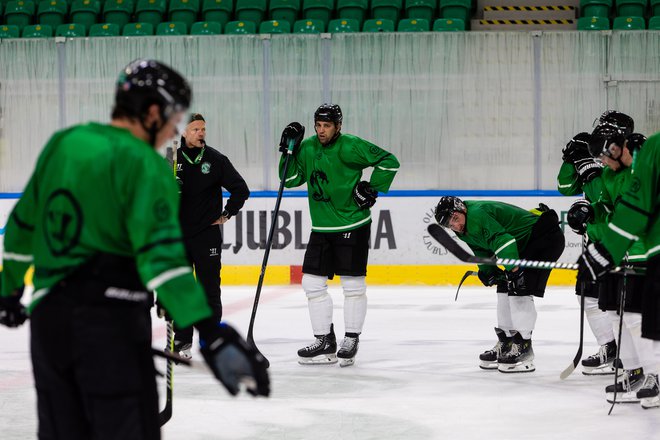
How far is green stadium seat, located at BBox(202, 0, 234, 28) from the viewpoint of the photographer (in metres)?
10.5

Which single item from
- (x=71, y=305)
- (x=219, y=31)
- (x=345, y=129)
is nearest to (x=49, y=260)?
(x=71, y=305)

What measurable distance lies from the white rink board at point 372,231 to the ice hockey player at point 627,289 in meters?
4.65

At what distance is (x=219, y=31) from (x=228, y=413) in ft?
21.4

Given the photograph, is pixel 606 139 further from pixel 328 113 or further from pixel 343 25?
pixel 343 25

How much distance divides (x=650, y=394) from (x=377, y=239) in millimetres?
5083

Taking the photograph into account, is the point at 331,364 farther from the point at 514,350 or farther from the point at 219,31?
the point at 219,31

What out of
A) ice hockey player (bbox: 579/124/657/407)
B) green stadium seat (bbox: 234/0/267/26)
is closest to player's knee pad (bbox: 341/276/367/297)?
ice hockey player (bbox: 579/124/657/407)

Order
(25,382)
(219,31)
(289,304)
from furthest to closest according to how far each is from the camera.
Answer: (219,31) → (289,304) → (25,382)

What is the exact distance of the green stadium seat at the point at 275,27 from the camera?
995 centimetres

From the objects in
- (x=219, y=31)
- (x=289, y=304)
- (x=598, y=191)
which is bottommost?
(x=289, y=304)

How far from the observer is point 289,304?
767cm

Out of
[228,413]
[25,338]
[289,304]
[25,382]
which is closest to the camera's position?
[228,413]

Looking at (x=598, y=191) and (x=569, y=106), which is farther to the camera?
(x=569, y=106)

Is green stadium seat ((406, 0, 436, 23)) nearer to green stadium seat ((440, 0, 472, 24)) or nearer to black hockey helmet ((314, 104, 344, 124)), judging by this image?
green stadium seat ((440, 0, 472, 24))
